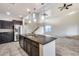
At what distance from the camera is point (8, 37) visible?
2031 millimetres

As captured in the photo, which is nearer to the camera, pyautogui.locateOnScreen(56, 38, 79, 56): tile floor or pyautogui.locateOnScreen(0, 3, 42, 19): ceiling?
pyautogui.locateOnScreen(56, 38, 79, 56): tile floor

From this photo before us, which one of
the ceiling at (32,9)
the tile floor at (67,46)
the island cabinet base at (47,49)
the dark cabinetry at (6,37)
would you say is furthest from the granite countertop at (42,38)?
the dark cabinetry at (6,37)

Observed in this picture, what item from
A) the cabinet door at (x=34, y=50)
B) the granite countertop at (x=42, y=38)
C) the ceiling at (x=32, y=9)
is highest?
the ceiling at (x=32, y=9)

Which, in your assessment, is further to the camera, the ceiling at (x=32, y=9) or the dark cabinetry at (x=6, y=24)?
the dark cabinetry at (x=6, y=24)

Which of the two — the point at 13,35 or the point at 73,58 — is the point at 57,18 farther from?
the point at 13,35

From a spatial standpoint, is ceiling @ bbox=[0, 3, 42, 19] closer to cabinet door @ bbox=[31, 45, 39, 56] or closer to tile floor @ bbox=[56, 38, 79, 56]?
cabinet door @ bbox=[31, 45, 39, 56]

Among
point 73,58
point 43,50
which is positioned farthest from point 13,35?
point 73,58

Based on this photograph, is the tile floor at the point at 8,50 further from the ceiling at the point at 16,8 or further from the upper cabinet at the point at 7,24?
the ceiling at the point at 16,8

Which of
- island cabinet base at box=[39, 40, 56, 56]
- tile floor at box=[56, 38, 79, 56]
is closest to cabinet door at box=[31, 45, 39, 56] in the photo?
island cabinet base at box=[39, 40, 56, 56]

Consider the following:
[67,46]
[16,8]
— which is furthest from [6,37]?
[67,46]

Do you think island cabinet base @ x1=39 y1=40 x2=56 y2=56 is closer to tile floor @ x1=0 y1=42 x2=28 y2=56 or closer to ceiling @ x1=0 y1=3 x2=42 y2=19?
tile floor @ x1=0 y1=42 x2=28 y2=56

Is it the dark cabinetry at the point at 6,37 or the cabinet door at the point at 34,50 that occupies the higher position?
the dark cabinetry at the point at 6,37

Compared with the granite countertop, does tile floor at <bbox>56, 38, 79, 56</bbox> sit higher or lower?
lower

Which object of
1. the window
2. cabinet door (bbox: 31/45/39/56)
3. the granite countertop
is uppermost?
the window
